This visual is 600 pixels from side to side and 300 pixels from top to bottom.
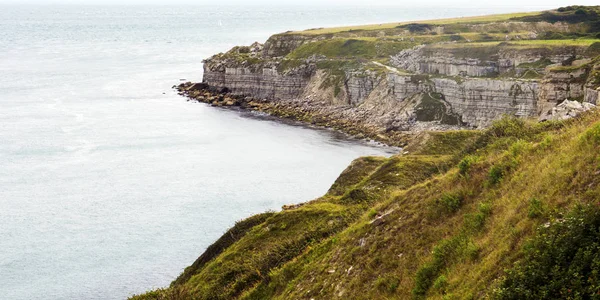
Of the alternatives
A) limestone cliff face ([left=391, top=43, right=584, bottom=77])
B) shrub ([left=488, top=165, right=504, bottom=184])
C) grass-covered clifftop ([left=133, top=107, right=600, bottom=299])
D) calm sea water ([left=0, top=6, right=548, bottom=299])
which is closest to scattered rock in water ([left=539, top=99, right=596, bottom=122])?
grass-covered clifftop ([left=133, top=107, right=600, bottom=299])

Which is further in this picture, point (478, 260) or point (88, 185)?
point (88, 185)

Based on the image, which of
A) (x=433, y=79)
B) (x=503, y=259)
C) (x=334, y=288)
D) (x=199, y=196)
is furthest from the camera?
(x=433, y=79)

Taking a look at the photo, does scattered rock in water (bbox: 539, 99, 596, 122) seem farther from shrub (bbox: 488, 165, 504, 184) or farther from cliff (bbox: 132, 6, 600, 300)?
shrub (bbox: 488, 165, 504, 184)

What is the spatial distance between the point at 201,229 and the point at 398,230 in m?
35.2

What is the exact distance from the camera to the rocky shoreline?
285ft

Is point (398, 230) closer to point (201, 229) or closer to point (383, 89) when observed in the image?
point (201, 229)

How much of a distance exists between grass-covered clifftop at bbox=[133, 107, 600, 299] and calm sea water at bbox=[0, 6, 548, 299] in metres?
19.5

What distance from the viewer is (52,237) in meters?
50.9

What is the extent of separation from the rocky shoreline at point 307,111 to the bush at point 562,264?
68195mm

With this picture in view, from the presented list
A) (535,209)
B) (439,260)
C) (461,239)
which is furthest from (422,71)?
(535,209)

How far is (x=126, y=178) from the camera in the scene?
6844 centimetres

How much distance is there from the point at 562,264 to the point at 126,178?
6057cm

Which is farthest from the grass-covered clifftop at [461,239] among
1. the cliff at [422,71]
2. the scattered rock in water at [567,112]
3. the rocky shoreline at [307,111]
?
the rocky shoreline at [307,111]

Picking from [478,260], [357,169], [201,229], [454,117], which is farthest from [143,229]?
[454,117]
